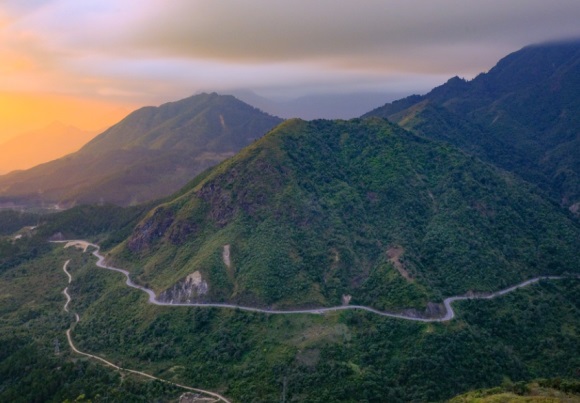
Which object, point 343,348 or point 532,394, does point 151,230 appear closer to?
point 343,348

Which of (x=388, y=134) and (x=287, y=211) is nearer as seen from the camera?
(x=287, y=211)

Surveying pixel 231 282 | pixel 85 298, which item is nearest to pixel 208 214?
pixel 231 282

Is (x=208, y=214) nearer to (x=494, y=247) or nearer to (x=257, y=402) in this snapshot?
(x=257, y=402)

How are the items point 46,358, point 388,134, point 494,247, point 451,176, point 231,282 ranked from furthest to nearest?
point 388,134, point 451,176, point 494,247, point 231,282, point 46,358

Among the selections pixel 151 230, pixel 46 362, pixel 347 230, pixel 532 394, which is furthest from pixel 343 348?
pixel 151 230

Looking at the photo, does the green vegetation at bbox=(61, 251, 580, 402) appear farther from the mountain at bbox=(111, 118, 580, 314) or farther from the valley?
the mountain at bbox=(111, 118, 580, 314)

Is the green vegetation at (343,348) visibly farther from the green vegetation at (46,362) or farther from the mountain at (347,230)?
the mountain at (347,230)
